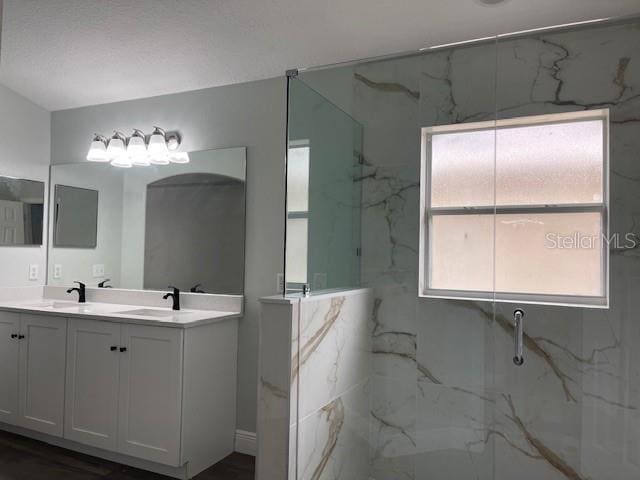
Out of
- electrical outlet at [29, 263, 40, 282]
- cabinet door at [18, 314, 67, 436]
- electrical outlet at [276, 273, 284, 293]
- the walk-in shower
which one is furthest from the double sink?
the walk-in shower

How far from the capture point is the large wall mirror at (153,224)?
3.05 metres

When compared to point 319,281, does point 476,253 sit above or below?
above

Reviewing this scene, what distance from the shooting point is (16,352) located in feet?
10.00

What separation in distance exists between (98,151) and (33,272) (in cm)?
109

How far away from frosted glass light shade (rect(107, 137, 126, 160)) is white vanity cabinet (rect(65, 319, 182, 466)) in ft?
4.10

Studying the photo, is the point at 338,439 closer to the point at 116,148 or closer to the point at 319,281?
the point at 319,281

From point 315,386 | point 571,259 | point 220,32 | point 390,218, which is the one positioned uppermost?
point 220,32

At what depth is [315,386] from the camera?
1.96 meters

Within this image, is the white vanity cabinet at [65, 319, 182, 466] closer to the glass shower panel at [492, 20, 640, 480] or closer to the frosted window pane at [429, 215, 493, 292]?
the frosted window pane at [429, 215, 493, 292]

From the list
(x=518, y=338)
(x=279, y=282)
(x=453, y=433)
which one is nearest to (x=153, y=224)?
(x=279, y=282)

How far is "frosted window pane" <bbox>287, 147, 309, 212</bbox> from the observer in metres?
2.05

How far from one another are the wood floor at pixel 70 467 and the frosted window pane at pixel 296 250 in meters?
1.35

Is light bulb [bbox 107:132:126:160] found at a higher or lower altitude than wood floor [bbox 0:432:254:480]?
higher

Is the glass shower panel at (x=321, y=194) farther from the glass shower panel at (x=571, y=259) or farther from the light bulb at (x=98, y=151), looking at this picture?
the light bulb at (x=98, y=151)
